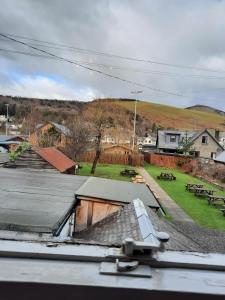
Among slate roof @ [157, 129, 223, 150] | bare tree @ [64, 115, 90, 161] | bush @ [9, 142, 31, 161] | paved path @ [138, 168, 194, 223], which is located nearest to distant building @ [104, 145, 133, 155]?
slate roof @ [157, 129, 223, 150]

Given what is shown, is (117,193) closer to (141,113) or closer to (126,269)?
(126,269)

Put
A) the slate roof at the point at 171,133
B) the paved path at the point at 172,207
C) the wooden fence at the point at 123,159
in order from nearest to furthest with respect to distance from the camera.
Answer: the paved path at the point at 172,207 → the wooden fence at the point at 123,159 → the slate roof at the point at 171,133

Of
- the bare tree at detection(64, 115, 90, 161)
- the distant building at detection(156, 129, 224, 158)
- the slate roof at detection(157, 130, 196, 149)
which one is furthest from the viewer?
the slate roof at detection(157, 130, 196, 149)

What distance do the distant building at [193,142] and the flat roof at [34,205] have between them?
5390 centimetres

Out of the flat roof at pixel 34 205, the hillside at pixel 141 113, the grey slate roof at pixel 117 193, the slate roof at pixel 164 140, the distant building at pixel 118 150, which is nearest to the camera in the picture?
the flat roof at pixel 34 205

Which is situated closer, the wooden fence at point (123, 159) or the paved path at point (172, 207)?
the paved path at point (172, 207)

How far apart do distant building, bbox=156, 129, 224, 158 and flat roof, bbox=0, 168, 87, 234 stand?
53899 millimetres

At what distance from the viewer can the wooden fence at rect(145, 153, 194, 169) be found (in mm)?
55456

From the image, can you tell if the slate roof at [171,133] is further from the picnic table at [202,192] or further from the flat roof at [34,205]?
the flat roof at [34,205]

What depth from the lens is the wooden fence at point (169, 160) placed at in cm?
5546

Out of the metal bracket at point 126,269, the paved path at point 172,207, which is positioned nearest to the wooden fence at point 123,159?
the paved path at point 172,207

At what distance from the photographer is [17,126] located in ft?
347

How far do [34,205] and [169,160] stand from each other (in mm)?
50589

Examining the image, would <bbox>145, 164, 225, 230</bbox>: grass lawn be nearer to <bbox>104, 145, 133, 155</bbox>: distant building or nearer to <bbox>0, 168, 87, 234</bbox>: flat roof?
<bbox>0, 168, 87, 234</bbox>: flat roof
